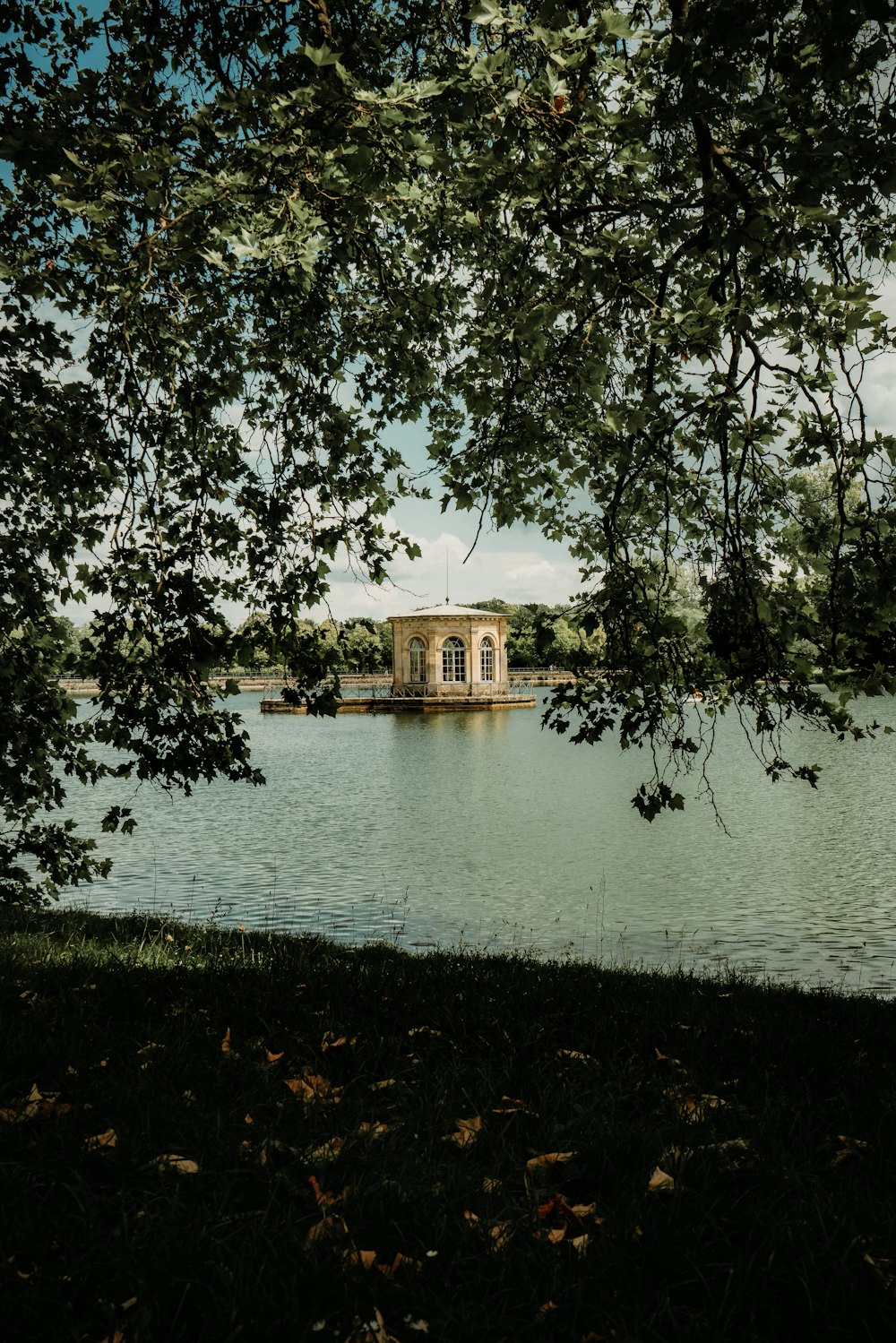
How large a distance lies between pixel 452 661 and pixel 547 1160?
2320 inches

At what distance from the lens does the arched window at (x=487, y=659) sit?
61.3m

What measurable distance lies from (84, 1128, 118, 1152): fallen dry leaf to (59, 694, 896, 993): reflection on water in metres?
6.49

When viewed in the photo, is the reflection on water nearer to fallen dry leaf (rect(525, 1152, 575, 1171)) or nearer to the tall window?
fallen dry leaf (rect(525, 1152, 575, 1171))

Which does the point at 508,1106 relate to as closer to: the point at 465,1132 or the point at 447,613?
the point at 465,1132

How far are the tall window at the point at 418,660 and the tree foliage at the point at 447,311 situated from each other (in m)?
54.1

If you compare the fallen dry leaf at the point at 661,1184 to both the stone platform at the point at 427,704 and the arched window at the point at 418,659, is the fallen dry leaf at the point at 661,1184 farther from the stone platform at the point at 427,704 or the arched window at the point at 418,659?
the arched window at the point at 418,659

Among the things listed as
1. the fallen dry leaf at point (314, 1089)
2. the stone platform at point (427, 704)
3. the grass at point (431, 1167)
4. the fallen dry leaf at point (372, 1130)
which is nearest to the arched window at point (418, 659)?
the stone platform at point (427, 704)

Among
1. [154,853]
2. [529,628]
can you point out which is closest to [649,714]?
[529,628]

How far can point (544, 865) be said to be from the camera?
13969 millimetres

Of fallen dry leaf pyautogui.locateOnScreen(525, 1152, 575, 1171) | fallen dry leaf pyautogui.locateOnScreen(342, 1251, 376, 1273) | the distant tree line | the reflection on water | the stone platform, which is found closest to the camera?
fallen dry leaf pyautogui.locateOnScreen(342, 1251, 376, 1273)

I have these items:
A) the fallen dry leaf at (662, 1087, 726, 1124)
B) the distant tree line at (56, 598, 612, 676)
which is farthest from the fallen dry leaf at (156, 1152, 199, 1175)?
the distant tree line at (56, 598, 612, 676)

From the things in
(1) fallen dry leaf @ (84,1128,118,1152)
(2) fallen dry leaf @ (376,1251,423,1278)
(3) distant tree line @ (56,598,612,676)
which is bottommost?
(2) fallen dry leaf @ (376,1251,423,1278)

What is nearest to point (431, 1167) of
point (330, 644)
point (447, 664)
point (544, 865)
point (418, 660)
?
point (330, 644)

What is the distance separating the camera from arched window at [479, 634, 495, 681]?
2415 inches
